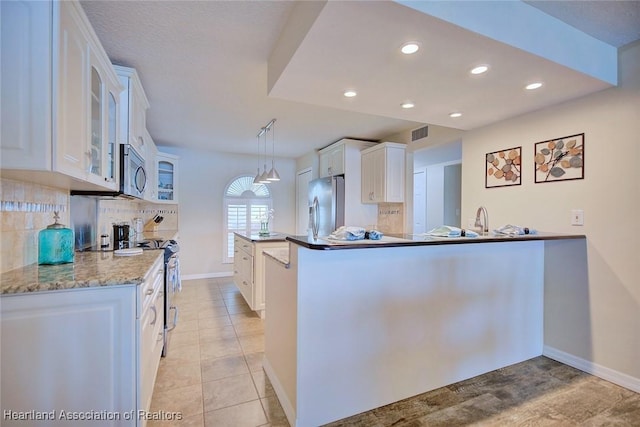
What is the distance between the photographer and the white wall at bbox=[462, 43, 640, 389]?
2.03 metres

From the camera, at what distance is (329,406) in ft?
5.54

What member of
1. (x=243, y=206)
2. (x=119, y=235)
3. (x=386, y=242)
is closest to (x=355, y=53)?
(x=386, y=242)

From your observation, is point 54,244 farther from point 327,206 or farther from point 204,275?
point 204,275

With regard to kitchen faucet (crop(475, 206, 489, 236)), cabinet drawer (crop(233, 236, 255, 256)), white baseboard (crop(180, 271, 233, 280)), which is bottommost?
white baseboard (crop(180, 271, 233, 280))

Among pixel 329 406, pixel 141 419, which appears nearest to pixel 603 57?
pixel 329 406

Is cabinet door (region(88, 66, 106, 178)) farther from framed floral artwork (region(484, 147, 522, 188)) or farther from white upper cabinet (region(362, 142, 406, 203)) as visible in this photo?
framed floral artwork (region(484, 147, 522, 188))

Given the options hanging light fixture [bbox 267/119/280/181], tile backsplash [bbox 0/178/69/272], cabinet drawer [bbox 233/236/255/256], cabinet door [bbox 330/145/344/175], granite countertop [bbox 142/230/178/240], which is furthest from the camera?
cabinet door [bbox 330/145/344/175]

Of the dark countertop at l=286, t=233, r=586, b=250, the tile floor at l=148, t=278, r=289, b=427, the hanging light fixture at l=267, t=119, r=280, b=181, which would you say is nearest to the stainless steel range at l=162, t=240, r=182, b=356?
the tile floor at l=148, t=278, r=289, b=427

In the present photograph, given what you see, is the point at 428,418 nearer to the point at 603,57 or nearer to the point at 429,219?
the point at 603,57

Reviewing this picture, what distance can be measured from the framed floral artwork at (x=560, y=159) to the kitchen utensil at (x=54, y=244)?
352cm

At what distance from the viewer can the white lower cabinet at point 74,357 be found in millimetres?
1199

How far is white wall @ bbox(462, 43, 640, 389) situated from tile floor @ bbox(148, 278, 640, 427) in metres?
0.28

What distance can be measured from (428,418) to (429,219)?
497 centimetres

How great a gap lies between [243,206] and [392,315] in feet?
14.5
